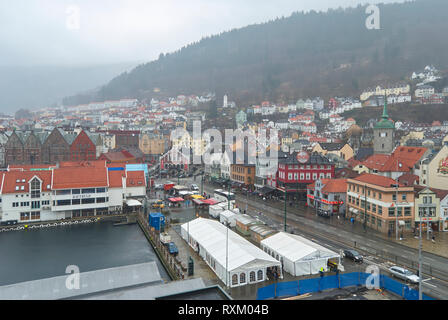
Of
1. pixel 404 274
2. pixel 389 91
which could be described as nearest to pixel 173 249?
pixel 404 274

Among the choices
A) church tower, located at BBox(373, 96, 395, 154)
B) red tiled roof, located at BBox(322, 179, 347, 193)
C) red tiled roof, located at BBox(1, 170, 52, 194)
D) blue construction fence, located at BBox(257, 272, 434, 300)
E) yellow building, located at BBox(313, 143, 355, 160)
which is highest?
church tower, located at BBox(373, 96, 395, 154)

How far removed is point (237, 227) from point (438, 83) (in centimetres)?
14463

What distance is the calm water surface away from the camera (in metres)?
28.3

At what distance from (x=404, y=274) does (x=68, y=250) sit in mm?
27163

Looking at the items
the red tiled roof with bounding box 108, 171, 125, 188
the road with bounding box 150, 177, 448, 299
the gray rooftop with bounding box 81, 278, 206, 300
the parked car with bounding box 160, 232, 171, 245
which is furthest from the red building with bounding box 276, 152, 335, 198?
the gray rooftop with bounding box 81, 278, 206, 300

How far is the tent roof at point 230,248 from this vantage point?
72.1 feet

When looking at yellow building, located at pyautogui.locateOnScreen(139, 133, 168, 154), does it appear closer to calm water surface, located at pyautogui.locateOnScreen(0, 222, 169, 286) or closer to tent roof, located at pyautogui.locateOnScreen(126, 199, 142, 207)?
tent roof, located at pyautogui.locateOnScreen(126, 199, 142, 207)

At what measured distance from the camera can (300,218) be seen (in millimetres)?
37938

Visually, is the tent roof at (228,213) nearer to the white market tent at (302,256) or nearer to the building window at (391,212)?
the white market tent at (302,256)

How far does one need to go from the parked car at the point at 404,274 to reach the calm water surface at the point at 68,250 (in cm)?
1481

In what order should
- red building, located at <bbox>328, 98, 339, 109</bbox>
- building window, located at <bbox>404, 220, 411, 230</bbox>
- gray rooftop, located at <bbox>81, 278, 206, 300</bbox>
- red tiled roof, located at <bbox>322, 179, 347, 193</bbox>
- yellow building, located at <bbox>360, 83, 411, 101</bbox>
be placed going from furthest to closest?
red building, located at <bbox>328, 98, 339, 109</bbox>, yellow building, located at <bbox>360, 83, 411, 101</bbox>, red tiled roof, located at <bbox>322, 179, 347, 193</bbox>, building window, located at <bbox>404, 220, 411, 230</bbox>, gray rooftop, located at <bbox>81, 278, 206, 300</bbox>

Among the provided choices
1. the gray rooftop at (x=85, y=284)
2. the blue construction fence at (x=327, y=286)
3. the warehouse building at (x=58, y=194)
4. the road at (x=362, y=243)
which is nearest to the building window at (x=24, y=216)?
the warehouse building at (x=58, y=194)

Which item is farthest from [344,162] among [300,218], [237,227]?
[237,227]

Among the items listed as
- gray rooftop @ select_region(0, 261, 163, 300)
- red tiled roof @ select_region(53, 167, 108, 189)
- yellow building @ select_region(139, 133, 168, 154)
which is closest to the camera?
gray rooftop @ select_region(0, 261, 163, 300)
